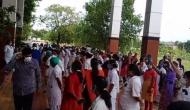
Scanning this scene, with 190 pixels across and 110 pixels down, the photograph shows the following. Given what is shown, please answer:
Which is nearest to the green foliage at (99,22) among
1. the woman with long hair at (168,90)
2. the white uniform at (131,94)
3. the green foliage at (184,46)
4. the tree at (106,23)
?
the tree at (106,23)

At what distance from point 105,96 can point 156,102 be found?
39.1ft

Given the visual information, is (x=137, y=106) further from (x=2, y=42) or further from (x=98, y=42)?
(x=98, y=42)

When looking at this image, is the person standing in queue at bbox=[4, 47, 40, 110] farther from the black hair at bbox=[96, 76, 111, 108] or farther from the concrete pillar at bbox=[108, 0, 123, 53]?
the concrete pillar at bbox=[108, 0, 123, 53]

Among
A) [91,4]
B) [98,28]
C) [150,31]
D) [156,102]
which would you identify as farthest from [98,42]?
[156,102]

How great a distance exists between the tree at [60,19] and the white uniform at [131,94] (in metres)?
76.3

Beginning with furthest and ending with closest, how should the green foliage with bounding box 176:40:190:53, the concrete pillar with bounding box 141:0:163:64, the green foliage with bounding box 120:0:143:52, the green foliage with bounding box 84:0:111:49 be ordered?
the green foliage with bounding box 176:40:190:53, the green foliage with bounding box 120:0:143:52, the green foliage with bounding box 84:0:111:49, the concrete pillar with bounding box 141:0:163:64

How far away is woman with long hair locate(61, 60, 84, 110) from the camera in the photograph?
31.0ft

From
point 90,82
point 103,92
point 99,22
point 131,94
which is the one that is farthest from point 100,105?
point 99,22

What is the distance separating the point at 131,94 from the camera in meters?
9.58

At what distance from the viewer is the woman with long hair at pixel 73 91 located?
946cm

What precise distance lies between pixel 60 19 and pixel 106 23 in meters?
44.8

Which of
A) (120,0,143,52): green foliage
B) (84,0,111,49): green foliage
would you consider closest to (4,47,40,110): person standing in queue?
(84,0,111,49): green foliage

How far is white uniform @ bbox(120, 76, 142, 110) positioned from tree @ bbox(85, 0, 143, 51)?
1542 inches

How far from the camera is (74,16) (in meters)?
92.1
